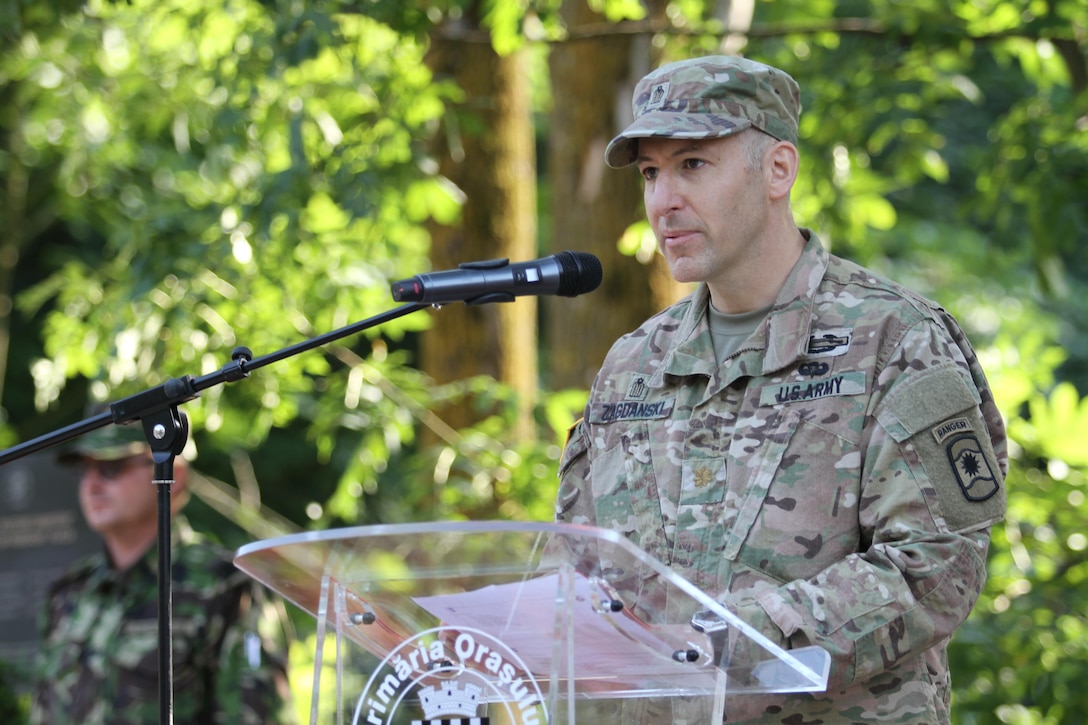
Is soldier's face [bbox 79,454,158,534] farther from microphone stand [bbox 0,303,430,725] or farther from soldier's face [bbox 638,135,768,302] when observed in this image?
soldier's face [bbox 638,135,768,302]

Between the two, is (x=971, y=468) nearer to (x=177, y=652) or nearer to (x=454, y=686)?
(x=454, y=686)

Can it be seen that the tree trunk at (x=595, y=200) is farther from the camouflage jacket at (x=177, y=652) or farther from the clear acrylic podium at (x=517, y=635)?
the clear acrylic podium at (x=517, y=635)

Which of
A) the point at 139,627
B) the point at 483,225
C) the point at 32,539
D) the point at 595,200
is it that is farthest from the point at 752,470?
the point at 32,539

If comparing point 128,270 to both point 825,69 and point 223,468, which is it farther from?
point 223,468

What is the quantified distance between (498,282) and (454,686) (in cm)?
69

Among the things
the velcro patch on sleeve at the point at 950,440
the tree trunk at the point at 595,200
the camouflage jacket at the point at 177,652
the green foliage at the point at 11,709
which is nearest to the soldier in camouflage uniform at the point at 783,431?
the velcro patch on sleeve at the point at 950,440

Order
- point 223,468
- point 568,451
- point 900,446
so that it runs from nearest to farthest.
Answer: point 900,446
point 568,451
point 223,468

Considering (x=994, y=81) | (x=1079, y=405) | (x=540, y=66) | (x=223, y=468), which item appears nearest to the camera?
(x=1079, y=405)

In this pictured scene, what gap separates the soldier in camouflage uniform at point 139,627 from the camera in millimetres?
4617

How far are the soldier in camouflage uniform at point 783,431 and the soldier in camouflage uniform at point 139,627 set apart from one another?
2.36m

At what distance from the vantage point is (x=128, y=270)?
19.0ft

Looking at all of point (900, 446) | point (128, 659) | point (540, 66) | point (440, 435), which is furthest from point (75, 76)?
point (900, 446)

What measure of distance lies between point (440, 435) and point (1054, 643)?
106 inches

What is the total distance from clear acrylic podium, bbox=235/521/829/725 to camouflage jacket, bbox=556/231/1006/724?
252 mm
